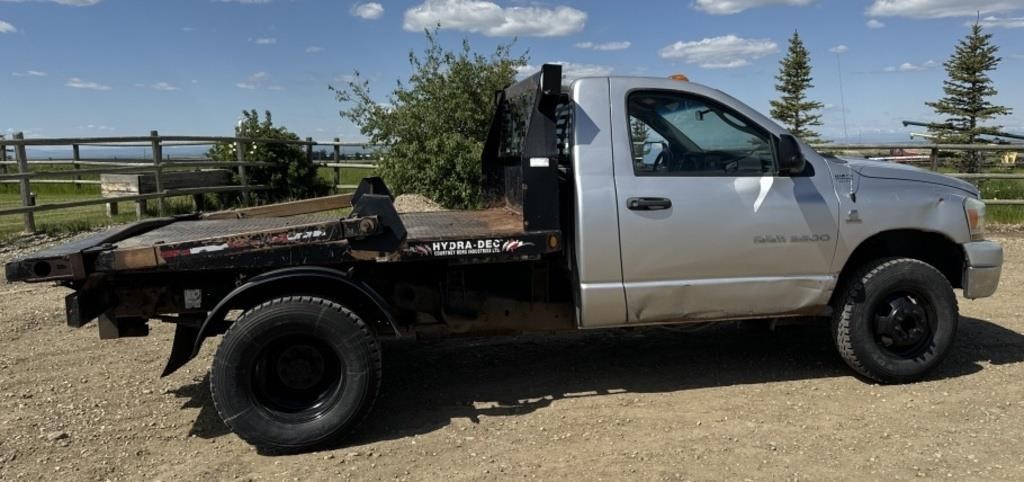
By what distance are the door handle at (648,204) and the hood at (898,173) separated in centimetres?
134

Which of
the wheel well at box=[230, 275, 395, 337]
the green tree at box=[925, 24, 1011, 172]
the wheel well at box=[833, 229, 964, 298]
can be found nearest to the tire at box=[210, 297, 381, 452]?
the wheel well at box=[230, 275, 395, 337]

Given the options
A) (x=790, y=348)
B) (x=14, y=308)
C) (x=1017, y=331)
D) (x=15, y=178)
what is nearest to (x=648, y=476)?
(x=790, y=348)

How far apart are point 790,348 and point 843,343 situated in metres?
0.98

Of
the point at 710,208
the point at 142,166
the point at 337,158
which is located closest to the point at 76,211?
the point at 142,166

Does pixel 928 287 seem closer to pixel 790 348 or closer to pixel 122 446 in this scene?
pixel 790 348

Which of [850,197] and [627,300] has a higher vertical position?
[850,197]

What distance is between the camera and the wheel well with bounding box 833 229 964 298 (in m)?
5.06

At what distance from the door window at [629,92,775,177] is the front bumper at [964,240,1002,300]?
61.6 inches

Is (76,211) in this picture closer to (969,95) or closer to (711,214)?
(711,214)

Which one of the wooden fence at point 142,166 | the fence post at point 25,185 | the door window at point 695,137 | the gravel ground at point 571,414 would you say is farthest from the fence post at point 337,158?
the door window at point 695,137

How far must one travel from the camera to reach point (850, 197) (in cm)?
482

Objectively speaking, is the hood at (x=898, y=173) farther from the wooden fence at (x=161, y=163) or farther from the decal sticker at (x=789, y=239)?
the wooden fence at (x=161, y=163)

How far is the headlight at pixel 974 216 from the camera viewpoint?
16.6 ft

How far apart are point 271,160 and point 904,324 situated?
13.2 metres
